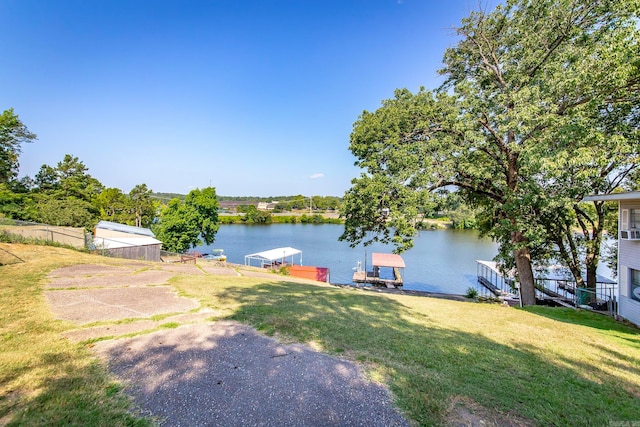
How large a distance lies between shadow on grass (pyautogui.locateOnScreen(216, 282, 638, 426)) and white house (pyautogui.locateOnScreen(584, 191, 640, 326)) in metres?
5.76

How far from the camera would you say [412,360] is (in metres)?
3.88

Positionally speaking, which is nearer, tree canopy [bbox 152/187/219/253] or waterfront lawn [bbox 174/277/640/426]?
waterfront lawn [bbox 174/277/640/426]

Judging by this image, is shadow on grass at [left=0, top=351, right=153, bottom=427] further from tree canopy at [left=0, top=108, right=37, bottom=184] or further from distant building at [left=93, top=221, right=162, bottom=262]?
tree canopy at [left=0, top=108, right=37, bottom=184]

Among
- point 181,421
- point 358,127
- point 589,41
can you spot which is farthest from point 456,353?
point 589,41

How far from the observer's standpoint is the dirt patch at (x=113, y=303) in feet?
16.1

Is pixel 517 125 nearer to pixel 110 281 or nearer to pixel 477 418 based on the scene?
pixel 477 418

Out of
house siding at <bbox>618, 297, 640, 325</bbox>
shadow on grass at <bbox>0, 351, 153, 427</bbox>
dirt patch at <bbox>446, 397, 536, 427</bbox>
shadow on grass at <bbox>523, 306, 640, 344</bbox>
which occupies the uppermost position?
shadow on grass at <bbox>0, 351, 153, 427</bbox>

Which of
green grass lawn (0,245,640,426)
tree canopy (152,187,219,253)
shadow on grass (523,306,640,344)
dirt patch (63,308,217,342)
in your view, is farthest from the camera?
tree canopy (152,187,219,253)

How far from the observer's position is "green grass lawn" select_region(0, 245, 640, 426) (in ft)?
8.79

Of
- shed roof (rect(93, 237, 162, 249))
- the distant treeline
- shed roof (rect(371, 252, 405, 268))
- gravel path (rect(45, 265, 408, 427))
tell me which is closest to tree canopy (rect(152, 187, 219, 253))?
shed roof (rect(93, 237, 162, 249))

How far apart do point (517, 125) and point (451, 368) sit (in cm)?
845

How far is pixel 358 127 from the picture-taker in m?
12.1

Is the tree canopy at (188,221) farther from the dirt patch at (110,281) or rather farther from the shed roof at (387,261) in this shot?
the dirt patch at (110,281)

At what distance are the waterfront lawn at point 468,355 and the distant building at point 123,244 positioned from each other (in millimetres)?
10254
